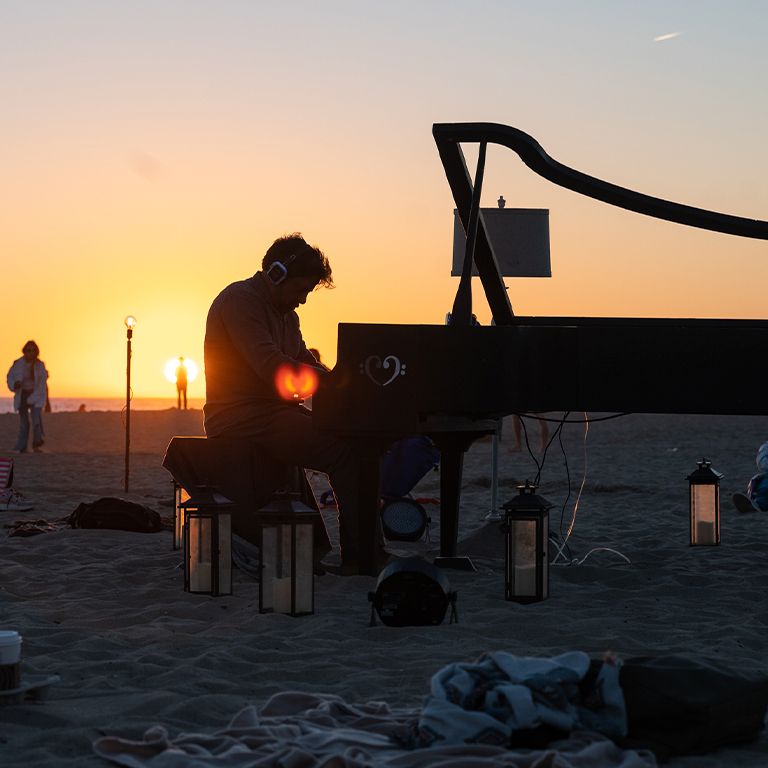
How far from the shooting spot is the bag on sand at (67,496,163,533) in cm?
713

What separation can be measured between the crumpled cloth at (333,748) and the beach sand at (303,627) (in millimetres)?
124

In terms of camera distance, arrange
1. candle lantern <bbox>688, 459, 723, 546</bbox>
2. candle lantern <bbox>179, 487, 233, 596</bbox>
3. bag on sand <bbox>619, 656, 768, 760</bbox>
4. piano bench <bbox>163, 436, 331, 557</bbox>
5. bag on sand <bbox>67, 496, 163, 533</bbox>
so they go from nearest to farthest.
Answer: bag on sand <bbox>619, 656, 768, 760</bbox>, candle lantern <bbox>179, 487, 233, 596</bbox>, piano bench <bbox>163, 436, 331, 557</bbox>, candle lantern <bbox>688, 459, 723, 546</bbox>, bag on sand <bbox>67, 496, 163, 533</bbox>

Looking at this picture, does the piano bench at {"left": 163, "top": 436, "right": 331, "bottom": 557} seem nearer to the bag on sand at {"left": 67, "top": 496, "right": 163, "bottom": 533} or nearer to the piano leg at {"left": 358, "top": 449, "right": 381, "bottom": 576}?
the piano leg at {"left": 358, "top": 449, "right": 381, "bottom": 576}

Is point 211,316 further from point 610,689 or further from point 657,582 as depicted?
point 610,689

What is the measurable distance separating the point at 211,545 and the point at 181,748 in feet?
7.17

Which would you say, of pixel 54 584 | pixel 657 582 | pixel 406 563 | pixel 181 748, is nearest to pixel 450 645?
pixel 406 563

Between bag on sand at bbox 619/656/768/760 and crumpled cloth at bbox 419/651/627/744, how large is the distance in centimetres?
5

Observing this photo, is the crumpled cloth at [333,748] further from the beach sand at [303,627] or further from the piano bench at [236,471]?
the piano bench at [236,471]

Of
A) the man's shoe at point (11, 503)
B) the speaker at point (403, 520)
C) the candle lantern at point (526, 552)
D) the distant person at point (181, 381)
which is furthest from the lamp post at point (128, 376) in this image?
the distant person at point (181, 381)

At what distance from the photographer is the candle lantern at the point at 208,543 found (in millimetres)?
4699

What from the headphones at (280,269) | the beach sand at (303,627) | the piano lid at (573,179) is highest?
the piano lid at (573,179)

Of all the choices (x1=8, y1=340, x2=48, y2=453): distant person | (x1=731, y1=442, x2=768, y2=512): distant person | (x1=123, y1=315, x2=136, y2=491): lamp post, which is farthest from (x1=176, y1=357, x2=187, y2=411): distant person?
(x1=731, y1=442, x2=768, y2=512): distant person

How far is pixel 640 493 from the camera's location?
33.7ft

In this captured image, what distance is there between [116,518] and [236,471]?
2.16 meters
